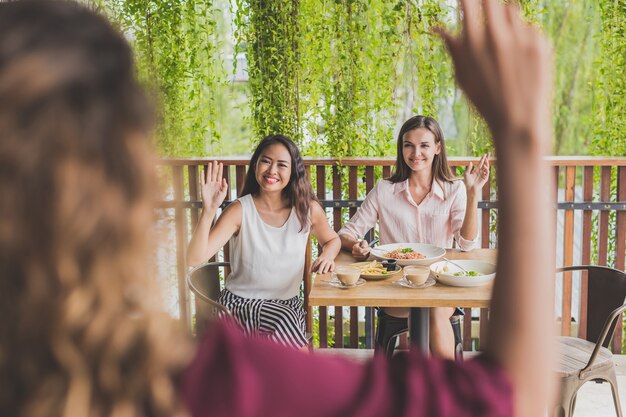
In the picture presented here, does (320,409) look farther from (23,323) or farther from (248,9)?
(248,9)

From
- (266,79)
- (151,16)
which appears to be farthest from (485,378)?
(151,16)

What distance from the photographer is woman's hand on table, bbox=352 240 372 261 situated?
10.4ft

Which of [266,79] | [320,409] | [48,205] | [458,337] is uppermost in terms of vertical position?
[266,79]

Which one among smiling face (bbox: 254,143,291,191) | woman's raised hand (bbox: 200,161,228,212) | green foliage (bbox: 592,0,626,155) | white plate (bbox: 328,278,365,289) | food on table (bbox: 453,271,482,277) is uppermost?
green foliage (bbox: 592,0,626,155)

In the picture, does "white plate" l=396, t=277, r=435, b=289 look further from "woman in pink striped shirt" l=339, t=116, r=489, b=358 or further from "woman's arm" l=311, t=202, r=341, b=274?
"woman in pink striped shirt" l=339, t=116, r=489, b=358

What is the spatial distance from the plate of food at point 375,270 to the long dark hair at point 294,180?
56 centimetres

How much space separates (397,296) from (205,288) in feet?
3.46

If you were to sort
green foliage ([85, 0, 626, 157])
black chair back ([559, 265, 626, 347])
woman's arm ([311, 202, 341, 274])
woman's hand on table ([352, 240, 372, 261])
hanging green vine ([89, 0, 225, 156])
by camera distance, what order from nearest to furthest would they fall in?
black chair back ([559, 265, 626, 347]) → woman's hand on table ([352, 240, 372, 261]) → woman's arm ([311, 202, 341, 274]) → green foliage ([85, 0, 626, 157]) → hanging green vine ([89, 0, 225, 156])

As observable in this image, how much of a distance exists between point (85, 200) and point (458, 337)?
318 cm

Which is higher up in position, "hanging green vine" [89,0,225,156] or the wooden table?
"hanging green vine" [89,0,225,156]

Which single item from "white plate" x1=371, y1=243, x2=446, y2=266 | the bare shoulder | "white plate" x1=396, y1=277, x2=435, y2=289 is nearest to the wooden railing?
the bare shoulder

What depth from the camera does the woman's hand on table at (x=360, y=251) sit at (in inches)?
125

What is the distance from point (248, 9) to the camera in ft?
14.0

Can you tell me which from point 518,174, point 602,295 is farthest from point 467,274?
point 518,174
